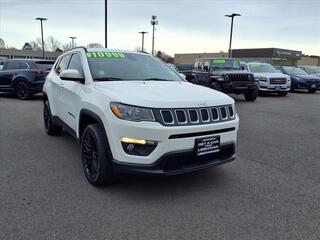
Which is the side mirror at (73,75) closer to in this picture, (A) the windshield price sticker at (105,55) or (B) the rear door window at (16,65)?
(A) the windshield price sticker at (105,55)

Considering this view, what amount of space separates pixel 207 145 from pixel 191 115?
411 mm

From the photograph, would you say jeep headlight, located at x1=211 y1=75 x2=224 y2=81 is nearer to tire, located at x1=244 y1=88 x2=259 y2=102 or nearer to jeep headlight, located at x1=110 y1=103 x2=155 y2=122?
tire, located at x1=244 y1=88 x2=259 y2=102

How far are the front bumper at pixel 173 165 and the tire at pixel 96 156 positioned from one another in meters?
0.21

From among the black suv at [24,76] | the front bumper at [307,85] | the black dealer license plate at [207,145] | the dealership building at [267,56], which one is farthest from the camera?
the dealership building at [267,56]

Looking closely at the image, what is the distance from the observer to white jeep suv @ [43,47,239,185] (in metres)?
3.45

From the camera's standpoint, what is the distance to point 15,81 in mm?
13133

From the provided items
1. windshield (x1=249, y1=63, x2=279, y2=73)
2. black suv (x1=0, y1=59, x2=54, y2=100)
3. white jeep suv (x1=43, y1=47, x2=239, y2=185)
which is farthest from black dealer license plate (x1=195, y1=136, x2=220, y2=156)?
windshield (x1=249, y1=63, x2=279, y2=73)

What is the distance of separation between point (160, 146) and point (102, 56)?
2098 millimetres

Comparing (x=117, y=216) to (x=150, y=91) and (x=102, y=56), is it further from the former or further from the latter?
(x=102, y=56)

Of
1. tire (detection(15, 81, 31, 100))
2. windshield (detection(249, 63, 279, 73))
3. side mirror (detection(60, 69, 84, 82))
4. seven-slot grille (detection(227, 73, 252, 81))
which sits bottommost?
tire (detection(15, 81, 31, 100))

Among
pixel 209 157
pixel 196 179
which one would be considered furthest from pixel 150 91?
pixel 196 179

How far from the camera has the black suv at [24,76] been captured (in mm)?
12695

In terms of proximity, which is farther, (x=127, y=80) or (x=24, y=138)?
(x=24, y=138)

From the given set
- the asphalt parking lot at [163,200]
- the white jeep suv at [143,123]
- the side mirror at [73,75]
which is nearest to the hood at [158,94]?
the white jeep suv at [143,123]
